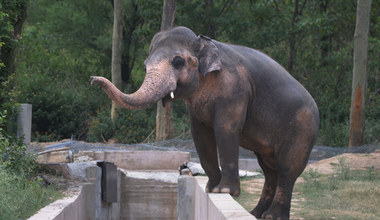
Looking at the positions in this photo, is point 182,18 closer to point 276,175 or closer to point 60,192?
point 60,192

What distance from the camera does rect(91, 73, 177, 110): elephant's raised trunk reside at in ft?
17.4

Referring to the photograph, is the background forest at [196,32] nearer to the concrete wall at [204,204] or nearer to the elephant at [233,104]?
the concrete wall at [204,204]

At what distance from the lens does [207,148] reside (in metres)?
6.64

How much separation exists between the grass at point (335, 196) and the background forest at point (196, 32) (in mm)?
7775

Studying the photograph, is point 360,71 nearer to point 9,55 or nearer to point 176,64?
point 9,55

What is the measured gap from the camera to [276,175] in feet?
22.9

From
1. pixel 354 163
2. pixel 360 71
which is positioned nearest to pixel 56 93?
pixel 360 71

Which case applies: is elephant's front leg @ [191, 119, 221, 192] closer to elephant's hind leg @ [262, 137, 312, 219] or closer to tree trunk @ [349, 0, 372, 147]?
elephant's hind leg @ [262, 137, 312, 219]

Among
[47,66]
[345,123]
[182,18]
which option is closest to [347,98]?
[345,123]

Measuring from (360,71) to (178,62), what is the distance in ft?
42.4

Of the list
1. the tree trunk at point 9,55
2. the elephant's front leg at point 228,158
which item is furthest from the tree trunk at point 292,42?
the elephant's front leg at point 228,158

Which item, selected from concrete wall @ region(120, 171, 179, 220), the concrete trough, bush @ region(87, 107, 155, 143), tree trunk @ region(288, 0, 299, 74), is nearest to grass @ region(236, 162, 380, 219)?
the concrete trough

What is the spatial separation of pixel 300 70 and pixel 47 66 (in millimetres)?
12459

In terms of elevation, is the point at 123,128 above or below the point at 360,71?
below
